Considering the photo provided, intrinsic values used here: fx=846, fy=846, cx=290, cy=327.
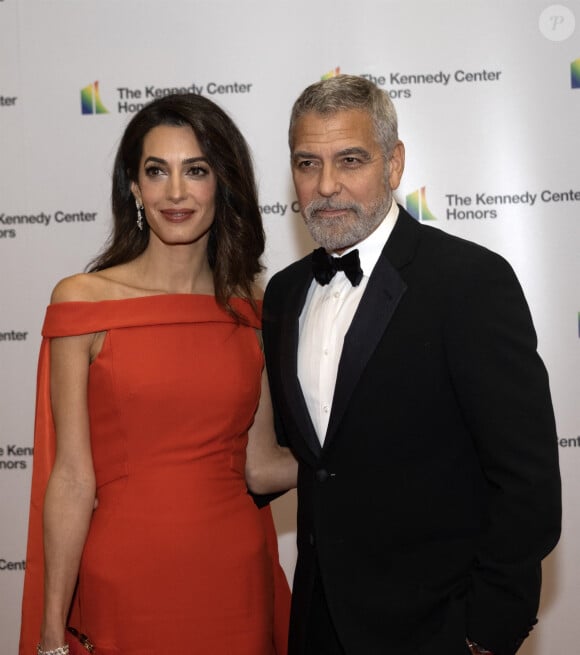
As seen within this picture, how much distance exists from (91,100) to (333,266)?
190 centimetres

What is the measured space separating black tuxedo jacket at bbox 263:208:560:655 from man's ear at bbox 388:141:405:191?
134mm

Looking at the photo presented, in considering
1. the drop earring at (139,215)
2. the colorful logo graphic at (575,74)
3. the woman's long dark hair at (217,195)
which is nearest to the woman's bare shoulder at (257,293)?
the woman's long dark hair at (217,195)

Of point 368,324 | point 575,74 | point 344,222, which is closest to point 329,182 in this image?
point 344,222

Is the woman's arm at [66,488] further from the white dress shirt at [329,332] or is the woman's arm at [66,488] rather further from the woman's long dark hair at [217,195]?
the white dress shirt at [329,332]

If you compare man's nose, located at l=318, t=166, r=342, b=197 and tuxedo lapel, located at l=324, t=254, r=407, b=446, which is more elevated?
man's nose, located at l=318, t=166, r=342, b=197

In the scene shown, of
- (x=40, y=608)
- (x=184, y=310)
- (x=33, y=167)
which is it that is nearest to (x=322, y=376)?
(x=184, y=310)

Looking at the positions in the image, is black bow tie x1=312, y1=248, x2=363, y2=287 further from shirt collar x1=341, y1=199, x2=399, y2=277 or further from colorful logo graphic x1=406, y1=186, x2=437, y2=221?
colorful logo graphic x1=406, y1=186, x2=437, y2=221

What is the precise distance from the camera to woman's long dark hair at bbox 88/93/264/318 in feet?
7.88

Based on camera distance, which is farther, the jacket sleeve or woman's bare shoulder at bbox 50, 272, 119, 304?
woman's bare shoulder at bbox 50, 272, 119, 304

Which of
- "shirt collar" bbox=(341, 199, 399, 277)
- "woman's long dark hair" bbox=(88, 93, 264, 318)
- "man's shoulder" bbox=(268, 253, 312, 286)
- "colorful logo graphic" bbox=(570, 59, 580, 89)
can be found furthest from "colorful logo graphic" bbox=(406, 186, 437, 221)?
"shirt collar" bbox=(341, 199, 399, 277)

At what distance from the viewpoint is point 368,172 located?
206cm

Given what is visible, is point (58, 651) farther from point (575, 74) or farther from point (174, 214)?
point (575, 74)

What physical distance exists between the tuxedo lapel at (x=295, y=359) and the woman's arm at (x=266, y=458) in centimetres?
34

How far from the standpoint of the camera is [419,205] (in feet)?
11.5
